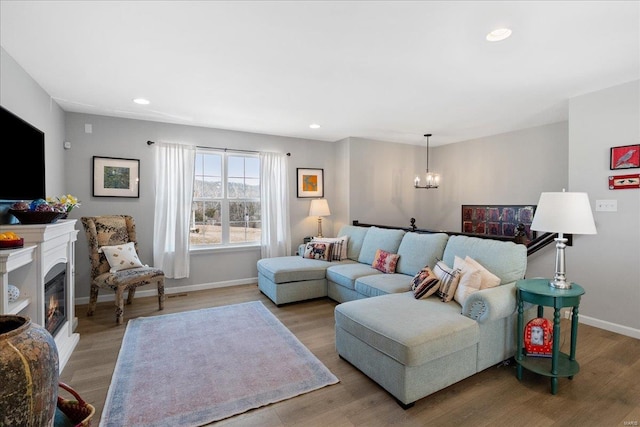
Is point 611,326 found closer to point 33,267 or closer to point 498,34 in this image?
point 498,34

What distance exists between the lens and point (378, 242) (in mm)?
4070

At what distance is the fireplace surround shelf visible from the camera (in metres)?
1.78

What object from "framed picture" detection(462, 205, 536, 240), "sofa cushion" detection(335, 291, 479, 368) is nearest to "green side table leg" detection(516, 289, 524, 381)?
"sofa cushion" detection(335, 291, 479, 368)

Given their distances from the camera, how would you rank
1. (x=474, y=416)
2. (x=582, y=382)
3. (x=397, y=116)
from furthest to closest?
(x=397, y=116) < (x=582, y=382) < (x=474, y=416)

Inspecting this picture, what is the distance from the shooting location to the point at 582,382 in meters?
2.25

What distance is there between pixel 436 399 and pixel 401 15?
8.29 feet

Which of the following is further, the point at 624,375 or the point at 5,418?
the point at 624,375

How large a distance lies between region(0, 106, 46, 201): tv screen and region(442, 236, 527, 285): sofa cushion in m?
3.73

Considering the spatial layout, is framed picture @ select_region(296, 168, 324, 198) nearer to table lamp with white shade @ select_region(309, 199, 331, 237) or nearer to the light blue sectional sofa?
table lamp with white shade @ select_region(309, 199, 331, 237)

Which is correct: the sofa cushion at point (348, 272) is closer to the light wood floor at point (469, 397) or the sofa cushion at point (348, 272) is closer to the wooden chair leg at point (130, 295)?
the light wood floor at point (469, 397)

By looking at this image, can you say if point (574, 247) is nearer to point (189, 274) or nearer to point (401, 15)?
point (401, 15)

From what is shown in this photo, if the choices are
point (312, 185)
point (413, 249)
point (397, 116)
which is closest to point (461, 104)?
point (397, 116)

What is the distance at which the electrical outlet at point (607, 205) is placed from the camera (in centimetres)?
305

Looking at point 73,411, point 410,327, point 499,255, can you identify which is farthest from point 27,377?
point 499,255
